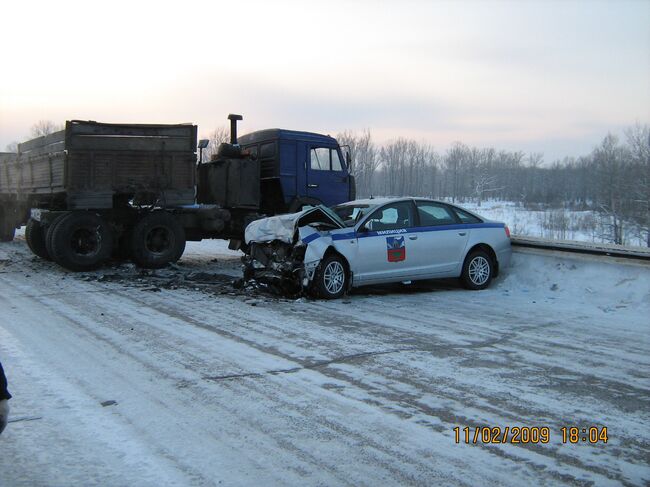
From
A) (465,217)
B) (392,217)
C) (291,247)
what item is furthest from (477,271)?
(291,247)

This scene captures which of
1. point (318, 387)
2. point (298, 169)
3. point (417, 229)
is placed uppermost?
point (298, 169)

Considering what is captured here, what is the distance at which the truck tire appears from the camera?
706 inches

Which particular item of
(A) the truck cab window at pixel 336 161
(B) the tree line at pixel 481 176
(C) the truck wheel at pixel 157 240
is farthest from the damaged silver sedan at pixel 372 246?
(B) the tree line at pixel 481 176

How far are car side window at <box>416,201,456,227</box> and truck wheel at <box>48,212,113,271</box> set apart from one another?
650 cm

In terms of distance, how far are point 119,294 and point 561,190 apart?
329 feet

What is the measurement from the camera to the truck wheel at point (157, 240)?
40.5 feet

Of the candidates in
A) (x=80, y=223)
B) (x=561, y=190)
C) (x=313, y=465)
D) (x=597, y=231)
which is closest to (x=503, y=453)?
(x=313, y=465)

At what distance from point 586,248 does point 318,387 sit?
7.43m

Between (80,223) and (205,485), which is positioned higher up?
(80,223)

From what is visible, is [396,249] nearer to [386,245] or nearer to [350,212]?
[386,245]

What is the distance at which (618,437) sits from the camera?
392cm

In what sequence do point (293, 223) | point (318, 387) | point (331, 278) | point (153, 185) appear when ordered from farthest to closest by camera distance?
point (153, 185) < point (293, 223) < point (331, 278) < point (318, 387)

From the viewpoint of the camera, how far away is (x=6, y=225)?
711 inches

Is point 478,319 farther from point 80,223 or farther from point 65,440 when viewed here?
point 80,223
